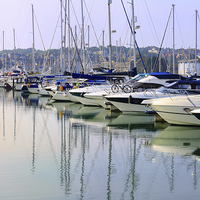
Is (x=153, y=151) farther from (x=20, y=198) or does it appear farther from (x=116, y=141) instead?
(x=20, y=198)

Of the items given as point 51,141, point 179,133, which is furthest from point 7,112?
point 179,133

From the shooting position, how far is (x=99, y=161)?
37.9ft

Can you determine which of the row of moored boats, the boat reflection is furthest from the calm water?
the row of moored boats

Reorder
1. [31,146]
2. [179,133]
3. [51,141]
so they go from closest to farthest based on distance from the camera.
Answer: [31,146]
[51,141]
[179,133]

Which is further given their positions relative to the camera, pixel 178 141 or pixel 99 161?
pixel 178 141

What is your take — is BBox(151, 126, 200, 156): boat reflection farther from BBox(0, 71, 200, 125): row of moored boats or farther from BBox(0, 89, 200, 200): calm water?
BBox(0, 71, 200, 125): row of moored boats

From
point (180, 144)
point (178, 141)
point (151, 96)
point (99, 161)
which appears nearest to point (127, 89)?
point (151, 96)

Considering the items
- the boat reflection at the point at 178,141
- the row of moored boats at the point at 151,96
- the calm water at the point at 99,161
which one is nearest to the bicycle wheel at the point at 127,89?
the row of moored boats at the point at 151,96

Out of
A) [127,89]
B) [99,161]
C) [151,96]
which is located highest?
[127,89]

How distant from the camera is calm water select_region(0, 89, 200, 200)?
28.9ft

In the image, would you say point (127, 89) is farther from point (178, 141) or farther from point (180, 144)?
point (180, 144)

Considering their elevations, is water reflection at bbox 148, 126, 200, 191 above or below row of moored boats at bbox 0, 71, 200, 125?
below

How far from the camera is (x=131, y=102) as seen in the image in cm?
2245

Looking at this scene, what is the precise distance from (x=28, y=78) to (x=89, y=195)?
46141 mm
